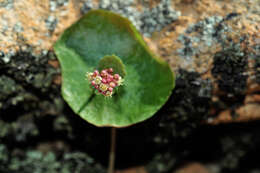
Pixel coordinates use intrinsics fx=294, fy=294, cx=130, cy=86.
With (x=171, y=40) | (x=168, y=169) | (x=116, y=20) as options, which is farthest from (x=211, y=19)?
(x=168, y=169)

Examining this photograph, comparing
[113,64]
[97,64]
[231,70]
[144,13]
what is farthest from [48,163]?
[231,70]

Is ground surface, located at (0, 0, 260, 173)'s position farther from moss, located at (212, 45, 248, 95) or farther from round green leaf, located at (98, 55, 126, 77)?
round green leaf, located at (98, 55, 126, 77)

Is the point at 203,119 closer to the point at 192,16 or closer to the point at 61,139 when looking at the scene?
the point at 192,16

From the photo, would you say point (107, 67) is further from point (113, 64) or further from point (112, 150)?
point (112, 150)

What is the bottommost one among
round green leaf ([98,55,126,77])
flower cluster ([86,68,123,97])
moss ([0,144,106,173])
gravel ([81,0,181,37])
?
moss ([0,144,106,173])

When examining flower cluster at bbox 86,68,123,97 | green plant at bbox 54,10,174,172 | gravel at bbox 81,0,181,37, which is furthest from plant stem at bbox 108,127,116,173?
gravel at bbox 81,0,181,37
